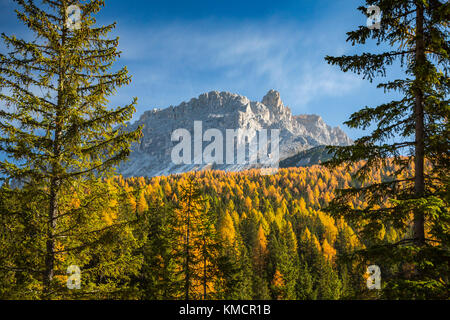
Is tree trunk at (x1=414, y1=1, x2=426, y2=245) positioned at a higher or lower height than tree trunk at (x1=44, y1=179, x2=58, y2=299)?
higher

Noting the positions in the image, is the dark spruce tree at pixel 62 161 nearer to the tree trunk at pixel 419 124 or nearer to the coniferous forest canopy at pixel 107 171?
the coniferous forest canopy at pixel 107 171

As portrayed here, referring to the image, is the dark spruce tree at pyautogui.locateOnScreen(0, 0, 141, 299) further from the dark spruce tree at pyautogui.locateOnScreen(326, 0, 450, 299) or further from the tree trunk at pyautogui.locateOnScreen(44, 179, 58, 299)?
the dark spruce tree at pyautogui.locateOnScreen(326, 0, 450, 299)

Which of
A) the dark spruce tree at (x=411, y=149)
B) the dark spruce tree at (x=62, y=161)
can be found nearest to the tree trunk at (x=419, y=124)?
the dark spruce tree at (x=411, y=149)

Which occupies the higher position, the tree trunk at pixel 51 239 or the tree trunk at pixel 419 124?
the tree trunk at pixel 419 124

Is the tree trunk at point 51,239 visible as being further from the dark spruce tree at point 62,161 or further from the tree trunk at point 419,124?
the tree trunk at point 419,124

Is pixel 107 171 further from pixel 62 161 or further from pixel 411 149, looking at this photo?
pixel 411 149

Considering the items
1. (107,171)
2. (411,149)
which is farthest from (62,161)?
(411,149)

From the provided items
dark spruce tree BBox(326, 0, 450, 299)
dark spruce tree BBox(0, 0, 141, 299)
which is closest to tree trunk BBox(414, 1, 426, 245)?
dark spruce tree BBox(326, 0, 450, 299)

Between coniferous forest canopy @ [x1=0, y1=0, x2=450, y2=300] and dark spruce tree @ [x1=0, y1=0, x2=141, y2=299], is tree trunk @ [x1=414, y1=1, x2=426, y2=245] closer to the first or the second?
coniferous forest canopy @ [x1=0, y1=0, x2=450, y2=300]

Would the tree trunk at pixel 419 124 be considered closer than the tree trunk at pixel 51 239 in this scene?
Yes

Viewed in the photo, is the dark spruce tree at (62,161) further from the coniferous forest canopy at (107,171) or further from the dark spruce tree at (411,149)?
the dark spruce tree at (411,149)

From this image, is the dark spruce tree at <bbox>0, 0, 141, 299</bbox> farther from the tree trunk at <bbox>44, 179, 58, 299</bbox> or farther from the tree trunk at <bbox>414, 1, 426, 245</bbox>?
the tree trunk at <bbox>414, 1, 426, 245</bbox>

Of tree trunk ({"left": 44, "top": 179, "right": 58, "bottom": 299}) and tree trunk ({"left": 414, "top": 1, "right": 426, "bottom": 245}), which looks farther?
tree trunk ({"left": 44, "top": 179, "right": 58, "bottom": 299})
